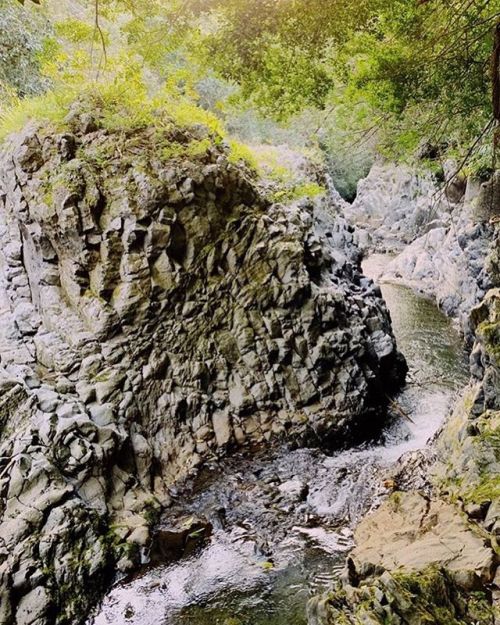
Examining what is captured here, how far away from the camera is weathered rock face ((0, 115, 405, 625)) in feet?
31.3

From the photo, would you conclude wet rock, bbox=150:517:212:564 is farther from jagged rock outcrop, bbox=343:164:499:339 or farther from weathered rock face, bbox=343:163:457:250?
weathered rock face, bbox=343:163:457:250

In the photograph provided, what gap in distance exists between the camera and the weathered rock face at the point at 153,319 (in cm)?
953

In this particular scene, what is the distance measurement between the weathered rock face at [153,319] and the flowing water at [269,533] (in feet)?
2.50

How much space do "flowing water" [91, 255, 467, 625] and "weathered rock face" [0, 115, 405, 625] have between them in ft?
2.50

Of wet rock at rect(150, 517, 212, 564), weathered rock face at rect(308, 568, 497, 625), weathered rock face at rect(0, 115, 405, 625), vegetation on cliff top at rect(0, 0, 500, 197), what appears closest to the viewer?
weathered rock face at rect(308, 568, 497, 625)

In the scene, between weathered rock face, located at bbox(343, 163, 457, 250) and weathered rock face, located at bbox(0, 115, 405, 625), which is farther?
weathered rock face, located at bbox(343, 163, 457, 250)

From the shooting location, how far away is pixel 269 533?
8.27 m

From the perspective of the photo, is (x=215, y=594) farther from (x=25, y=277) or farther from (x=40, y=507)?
(x=25, y=277)

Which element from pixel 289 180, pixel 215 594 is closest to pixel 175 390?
pixel 215 594

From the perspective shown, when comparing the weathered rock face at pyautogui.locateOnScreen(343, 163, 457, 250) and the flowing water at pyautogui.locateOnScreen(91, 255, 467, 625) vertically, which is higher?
the weathered rock face at pyautogui.locateOnScreen(343, 163, 457, 250)

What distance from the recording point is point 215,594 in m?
7.07

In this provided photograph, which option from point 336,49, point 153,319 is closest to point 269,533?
point 153,319

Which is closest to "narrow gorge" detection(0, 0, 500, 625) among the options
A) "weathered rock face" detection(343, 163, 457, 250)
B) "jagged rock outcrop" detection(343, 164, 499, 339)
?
"jagged rock outcrop" detection(343, 164, 499, 339)

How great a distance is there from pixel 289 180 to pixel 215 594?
1082cm
